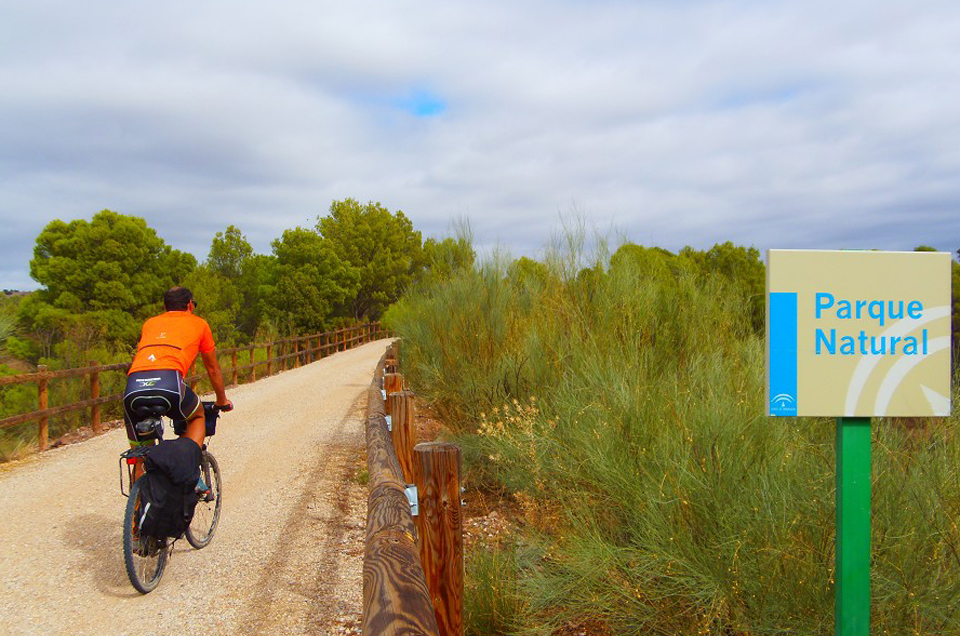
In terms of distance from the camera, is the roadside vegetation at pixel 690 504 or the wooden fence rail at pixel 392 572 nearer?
the wooden fence rail at pixel 392 572

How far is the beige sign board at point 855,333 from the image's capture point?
2393mm

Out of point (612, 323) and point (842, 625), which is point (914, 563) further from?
point (612, 323)

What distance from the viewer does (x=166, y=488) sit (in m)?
4.24

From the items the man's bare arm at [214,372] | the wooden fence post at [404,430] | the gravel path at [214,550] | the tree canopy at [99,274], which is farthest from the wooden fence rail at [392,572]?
the tree canopy at [99,274]

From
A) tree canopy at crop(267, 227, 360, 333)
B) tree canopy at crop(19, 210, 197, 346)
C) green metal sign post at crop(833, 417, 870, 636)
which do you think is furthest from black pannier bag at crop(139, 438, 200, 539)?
tree canopy at crop(267, 227, 360, 333)

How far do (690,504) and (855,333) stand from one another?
1138mm

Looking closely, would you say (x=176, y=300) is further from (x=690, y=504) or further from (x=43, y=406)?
(x=43, y=406)

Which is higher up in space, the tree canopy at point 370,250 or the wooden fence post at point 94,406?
the tree canopy at point 370,250

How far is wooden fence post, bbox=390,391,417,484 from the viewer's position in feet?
15.0

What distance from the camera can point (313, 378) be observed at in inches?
717

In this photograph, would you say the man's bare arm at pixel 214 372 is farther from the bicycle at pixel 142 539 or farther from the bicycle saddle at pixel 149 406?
the bicycle saddle at pixel 149 406

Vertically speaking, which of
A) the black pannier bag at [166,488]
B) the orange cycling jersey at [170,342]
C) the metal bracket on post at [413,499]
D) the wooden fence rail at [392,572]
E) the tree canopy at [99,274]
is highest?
the tree canopy at [99,274]

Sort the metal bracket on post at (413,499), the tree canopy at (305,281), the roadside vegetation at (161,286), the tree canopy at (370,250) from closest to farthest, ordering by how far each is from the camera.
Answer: the metal bracket on post at (413,499) → the roadside vegetation at (161,286) → the tree canopy at (305,281) → the tree canopy at (370,250)

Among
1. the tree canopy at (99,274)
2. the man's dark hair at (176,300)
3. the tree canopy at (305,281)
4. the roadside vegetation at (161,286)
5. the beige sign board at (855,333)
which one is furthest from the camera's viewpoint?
the tree canopy at (305,281)
